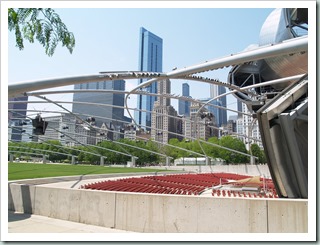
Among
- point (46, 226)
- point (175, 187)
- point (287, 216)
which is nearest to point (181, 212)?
point (287, 216)

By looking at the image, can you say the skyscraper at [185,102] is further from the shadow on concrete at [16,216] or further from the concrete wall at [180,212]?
the concrete wall at [180,212]

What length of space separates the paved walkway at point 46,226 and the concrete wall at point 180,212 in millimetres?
262

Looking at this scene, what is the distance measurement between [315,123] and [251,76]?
47.8m

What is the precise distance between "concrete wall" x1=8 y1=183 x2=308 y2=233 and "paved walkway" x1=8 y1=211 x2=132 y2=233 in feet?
0.86

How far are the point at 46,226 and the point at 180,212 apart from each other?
4.11 meters

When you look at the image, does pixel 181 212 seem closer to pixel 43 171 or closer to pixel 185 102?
pixel 43 171

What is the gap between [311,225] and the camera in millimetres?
6262

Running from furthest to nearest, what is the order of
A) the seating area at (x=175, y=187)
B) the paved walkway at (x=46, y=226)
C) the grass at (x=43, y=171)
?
the grass at (x=43, y=171)
the seating area at (x=175, y=187)
the paved walkway at (x=46, y=226)

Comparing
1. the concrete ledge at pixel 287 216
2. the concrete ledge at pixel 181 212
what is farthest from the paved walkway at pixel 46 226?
the concrete ledge at pixel 287 216

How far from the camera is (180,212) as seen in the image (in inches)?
291

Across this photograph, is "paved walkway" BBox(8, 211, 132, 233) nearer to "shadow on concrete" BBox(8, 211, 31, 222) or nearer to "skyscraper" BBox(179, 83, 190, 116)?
"shadow on concrete" BBox(8, 211, 31, 222)

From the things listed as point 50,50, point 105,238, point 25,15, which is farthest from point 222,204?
point 25,15

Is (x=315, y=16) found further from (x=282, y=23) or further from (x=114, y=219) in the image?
(x=282, y=23)

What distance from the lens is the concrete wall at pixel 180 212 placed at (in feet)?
21.9
